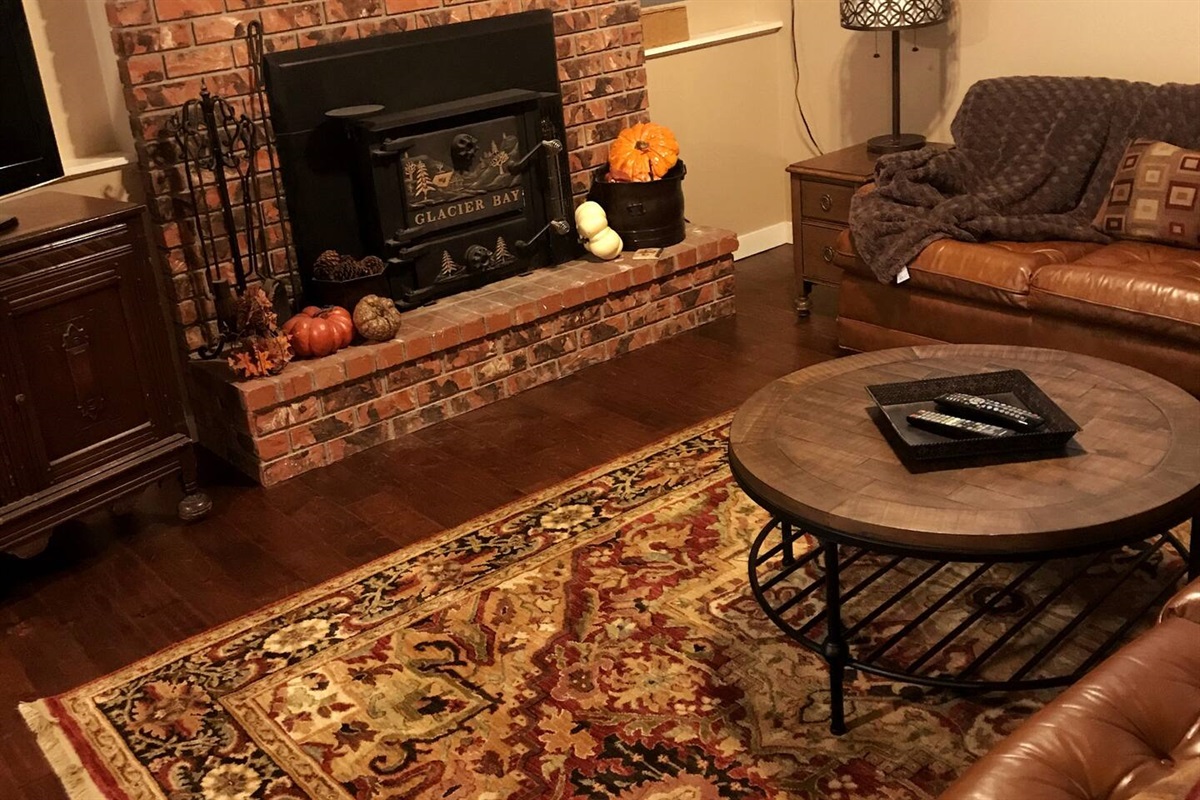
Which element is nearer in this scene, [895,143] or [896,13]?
[896,13]

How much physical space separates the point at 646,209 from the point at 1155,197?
1.65m

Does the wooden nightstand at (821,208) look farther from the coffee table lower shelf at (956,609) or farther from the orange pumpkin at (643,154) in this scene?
the coffee table lower shelf at (956,609)

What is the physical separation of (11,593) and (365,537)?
0.90m

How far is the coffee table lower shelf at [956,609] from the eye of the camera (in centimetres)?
223

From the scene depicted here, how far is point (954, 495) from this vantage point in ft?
6.85

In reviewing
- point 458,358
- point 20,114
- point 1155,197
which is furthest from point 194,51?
point 1155,197

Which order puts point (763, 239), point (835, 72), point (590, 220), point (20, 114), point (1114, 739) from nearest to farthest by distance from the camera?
point (1114, 739), point (20, 114), point (590, 220), point (835, 72), point (763, 239)

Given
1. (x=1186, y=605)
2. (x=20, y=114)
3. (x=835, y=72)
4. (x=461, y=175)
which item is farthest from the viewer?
(x=835, y=72)

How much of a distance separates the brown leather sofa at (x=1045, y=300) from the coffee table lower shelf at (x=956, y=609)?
0.70 metres

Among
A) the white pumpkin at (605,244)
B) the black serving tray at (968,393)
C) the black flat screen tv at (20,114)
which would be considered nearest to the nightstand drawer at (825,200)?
the white pumpkin at (605,244)

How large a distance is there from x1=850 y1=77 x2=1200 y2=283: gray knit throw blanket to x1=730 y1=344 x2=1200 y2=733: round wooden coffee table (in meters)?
1.09

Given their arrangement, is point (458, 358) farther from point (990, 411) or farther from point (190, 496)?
point (990, 411)

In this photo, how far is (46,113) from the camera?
10.4 feet

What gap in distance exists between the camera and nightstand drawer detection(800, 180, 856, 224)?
13.8ft
